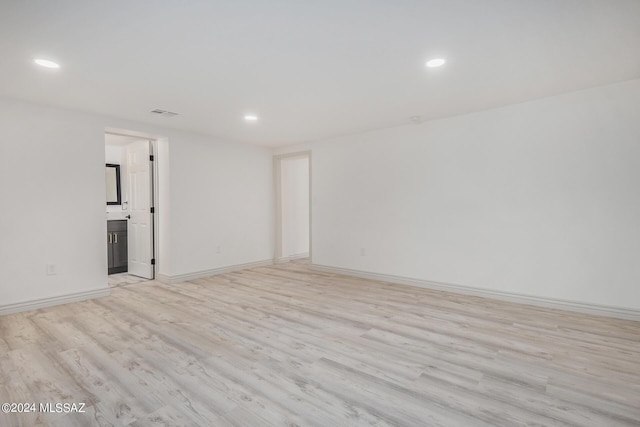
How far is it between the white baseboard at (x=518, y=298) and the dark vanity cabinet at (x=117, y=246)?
4.08 meters

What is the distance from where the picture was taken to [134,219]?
17.8 ft

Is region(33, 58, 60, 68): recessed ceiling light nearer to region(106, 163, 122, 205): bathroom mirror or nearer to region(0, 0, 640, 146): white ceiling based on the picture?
region(0, 0, 640, 146): white ceiling

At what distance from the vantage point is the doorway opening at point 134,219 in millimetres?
5117

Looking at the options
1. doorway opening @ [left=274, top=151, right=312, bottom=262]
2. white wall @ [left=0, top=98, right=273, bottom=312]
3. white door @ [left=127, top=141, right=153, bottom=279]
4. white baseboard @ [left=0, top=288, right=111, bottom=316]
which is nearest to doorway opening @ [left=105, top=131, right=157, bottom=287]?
white door @ [left=127, top=141, right=153, bottom=279]

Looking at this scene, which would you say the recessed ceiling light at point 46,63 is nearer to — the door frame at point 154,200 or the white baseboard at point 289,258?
the door frame at point 154,200

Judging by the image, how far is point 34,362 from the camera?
2.36 metres

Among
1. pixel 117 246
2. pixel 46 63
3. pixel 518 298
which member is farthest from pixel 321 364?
pixel 117 246

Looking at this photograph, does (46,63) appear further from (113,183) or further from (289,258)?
(289,258)

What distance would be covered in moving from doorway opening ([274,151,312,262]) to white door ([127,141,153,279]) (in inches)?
91.3

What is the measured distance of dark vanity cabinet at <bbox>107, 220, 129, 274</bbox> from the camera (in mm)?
5488

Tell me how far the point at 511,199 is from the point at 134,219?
5732 mm

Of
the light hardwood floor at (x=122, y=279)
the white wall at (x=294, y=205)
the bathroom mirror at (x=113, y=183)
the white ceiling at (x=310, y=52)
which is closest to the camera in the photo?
the white ceiling at (x=310, y=52)

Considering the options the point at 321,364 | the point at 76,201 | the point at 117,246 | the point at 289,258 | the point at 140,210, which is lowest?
the point at 321,364

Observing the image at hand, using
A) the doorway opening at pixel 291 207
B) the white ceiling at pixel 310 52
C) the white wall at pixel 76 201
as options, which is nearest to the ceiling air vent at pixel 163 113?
the white ceiling at pixel 310 52
